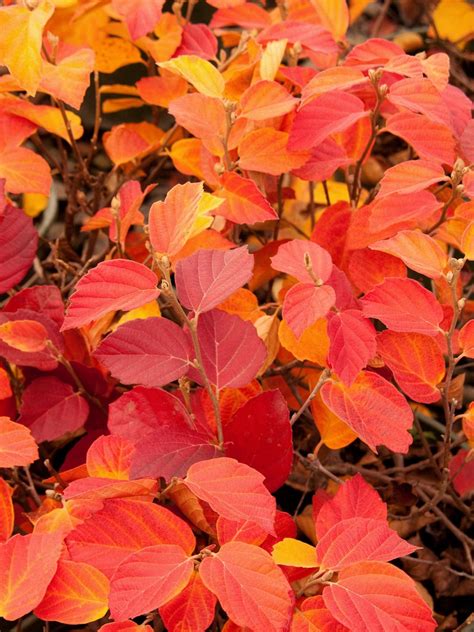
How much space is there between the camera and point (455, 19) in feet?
5.78

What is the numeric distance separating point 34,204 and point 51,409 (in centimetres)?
76

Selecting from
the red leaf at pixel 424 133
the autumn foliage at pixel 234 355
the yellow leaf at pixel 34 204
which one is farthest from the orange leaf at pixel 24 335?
the yellow leaf at pixel 34 204

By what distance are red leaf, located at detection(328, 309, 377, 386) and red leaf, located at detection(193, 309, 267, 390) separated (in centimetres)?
7

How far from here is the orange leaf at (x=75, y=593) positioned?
0.67 m

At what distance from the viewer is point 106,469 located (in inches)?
30.0

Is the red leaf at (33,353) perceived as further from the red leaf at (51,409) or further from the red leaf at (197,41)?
the red leaf at (197,41)

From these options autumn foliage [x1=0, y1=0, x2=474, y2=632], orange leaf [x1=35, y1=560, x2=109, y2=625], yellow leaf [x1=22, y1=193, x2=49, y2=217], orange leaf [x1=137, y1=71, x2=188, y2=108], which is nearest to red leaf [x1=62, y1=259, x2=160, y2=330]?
autumn foliage [x1=0, y1=0, x2=474, y2=632]

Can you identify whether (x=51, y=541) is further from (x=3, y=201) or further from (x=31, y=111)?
(x=31, y=111)

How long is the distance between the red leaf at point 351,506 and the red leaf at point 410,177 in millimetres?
288

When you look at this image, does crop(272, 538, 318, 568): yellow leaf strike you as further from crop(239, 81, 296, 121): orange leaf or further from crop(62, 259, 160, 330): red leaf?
crop(239, 81, 296, 121): orange leaf

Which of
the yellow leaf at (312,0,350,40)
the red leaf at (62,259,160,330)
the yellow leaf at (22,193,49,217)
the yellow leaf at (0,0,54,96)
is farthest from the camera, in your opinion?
the yellow leaf at (22,193,49,217)

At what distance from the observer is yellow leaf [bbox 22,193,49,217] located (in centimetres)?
155

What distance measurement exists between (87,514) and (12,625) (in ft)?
0.98

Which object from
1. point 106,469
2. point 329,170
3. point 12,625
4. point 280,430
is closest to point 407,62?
point 329,170
